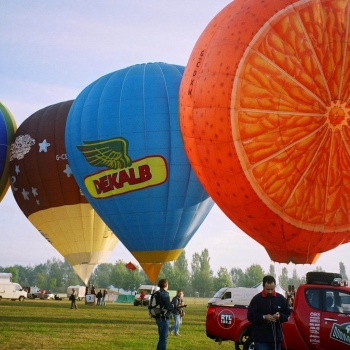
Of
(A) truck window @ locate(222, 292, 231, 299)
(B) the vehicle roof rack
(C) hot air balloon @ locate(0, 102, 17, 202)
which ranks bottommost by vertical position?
(B) the vehicle roof rack

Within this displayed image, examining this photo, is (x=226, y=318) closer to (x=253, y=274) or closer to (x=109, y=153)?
(x=109, y=153)

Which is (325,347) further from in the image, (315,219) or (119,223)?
(119,223)

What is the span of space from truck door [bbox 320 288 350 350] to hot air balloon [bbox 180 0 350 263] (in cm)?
605

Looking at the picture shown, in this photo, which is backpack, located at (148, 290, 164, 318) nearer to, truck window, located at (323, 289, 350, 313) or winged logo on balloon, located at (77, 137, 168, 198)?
truck window, located at (323, 289, 350, 313)

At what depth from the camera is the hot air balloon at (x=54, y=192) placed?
4066 centimetres

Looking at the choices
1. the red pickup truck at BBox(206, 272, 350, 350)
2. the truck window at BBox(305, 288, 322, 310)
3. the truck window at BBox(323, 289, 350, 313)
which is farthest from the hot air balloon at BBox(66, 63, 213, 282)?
the truck window at BBox(323, 289, 350, 313)

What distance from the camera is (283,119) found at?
18250 mm

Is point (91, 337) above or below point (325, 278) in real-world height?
below

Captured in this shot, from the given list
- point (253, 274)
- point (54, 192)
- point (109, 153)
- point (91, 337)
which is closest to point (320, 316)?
point (91, 337)

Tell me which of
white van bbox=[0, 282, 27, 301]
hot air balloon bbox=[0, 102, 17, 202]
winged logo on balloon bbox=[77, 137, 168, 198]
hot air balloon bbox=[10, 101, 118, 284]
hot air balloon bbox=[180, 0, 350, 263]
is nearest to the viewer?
hot air balloon bbox=[180, 0, 350, 263]

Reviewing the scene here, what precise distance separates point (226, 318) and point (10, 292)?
44023 millimetres

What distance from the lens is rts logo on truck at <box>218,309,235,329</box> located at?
14.2 metres

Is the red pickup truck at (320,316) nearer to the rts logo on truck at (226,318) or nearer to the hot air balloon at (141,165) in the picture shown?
the rts logo on truck at (226,318)

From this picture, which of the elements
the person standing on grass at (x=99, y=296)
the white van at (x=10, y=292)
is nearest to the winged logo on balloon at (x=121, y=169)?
the person standing on grass at (x=99, y=296)
